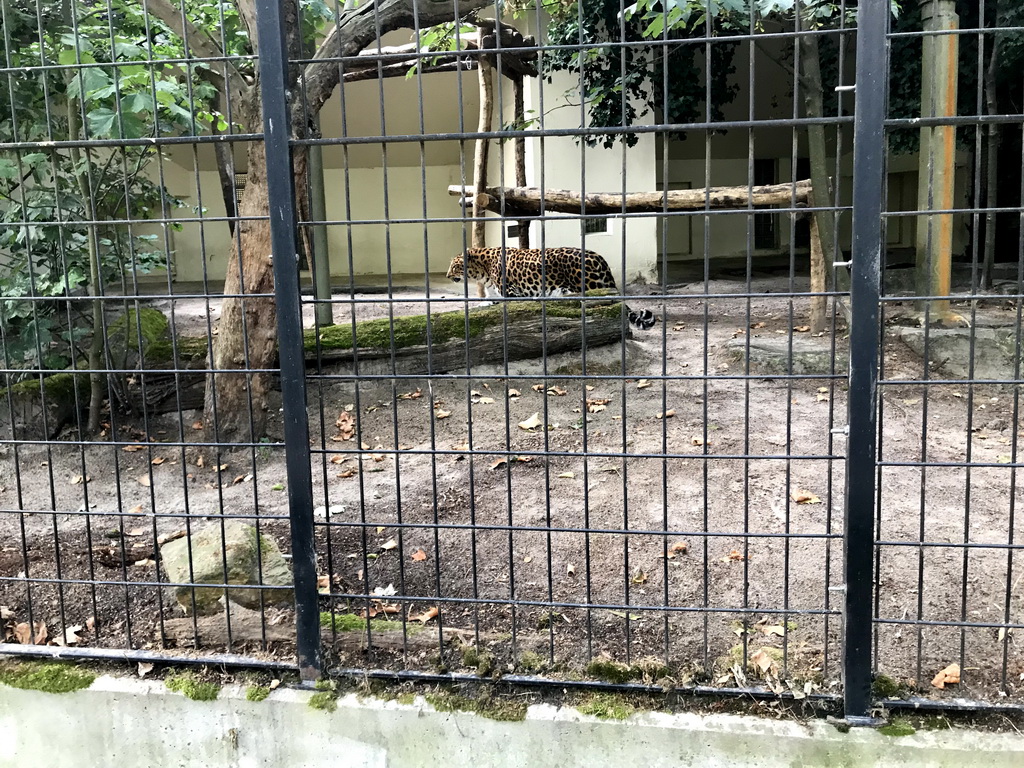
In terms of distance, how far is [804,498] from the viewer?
16.0 feet

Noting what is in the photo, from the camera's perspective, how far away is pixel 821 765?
270 cm

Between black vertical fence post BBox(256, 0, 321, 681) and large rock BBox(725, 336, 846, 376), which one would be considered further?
large rock BBox(725, 336, 846, 376)

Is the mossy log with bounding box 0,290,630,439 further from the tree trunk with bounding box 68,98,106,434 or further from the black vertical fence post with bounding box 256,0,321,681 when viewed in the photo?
the black vertical fence post with bounding box 256,0,321,681

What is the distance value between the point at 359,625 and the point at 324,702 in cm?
40

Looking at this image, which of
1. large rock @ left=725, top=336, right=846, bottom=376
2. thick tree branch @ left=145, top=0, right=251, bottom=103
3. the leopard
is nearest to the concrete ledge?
thick tree branch @ left=145, top=0, right=251, bottom=103

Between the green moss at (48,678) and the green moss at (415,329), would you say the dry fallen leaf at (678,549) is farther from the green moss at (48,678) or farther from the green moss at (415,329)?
the green moss at (415,329)

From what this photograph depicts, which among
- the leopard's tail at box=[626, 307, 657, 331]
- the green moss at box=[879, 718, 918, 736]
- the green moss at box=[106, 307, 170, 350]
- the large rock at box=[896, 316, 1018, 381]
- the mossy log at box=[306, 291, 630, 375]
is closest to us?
the green moss at box=[879, 718, 918, 736]

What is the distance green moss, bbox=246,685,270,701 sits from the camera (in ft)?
9.83

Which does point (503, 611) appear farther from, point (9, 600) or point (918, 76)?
point (918, 76)

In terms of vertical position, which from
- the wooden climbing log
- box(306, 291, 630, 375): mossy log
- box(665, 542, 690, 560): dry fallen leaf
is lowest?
box(665, 542, 690, 560): dry fallen leaf

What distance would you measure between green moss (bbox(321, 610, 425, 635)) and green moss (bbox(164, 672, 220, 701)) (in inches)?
17.6

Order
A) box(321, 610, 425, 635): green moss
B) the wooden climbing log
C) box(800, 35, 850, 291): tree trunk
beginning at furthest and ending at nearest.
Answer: the wooden climbing log
box(800, 35, 850, 291): tree trunk
box(321, 610, 425, 635): green moss

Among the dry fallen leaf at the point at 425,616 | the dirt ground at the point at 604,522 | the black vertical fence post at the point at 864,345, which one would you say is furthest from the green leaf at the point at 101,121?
the black vertical fence post at the point at 864,345

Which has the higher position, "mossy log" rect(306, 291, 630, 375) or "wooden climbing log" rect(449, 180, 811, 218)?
"wooden climbing log" rect(449, 180, 811, 218)
